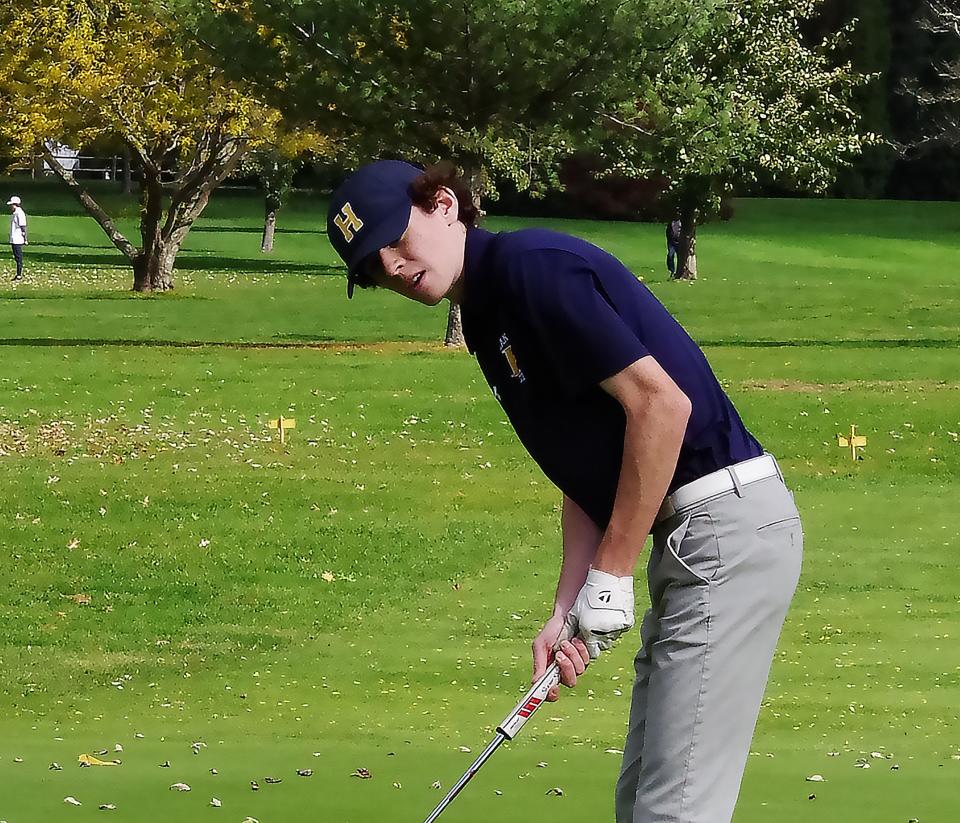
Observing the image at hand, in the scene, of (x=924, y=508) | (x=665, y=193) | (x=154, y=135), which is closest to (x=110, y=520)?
(x=924, y=508)

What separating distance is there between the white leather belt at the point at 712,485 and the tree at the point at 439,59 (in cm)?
2204

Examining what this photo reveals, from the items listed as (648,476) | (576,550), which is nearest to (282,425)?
(576,550)

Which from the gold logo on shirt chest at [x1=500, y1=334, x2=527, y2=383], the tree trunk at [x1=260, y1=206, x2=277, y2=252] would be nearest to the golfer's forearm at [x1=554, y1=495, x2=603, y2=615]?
the gold logo on shirt chest at [x1=500, y1=334, x2=527, y2=383]

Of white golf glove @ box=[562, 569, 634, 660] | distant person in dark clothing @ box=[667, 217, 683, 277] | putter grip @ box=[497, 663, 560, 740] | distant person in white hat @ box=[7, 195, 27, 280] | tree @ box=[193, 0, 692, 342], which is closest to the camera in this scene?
white golf glove @ box=[562, 569, 634, 660]

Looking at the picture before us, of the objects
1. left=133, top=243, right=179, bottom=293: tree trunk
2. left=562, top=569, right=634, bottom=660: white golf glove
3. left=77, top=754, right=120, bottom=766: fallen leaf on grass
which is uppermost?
left=562, top=569, right=634, bottom=660: white golf glove

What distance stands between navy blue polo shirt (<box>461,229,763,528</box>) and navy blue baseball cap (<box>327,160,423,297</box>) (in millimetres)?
178

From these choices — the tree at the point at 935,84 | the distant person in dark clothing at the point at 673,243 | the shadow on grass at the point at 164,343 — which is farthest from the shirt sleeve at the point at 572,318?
the tree at the point at 935,84

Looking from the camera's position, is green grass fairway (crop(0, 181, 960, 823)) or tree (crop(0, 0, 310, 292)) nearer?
green grass fairway (crop(0, 181, 960, 823))

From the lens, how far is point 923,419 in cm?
1944

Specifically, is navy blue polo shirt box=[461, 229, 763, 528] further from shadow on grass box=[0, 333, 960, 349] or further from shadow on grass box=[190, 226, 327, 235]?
shadow on grass box=[190, 226, 327, 235]

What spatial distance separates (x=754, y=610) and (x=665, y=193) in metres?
43.0

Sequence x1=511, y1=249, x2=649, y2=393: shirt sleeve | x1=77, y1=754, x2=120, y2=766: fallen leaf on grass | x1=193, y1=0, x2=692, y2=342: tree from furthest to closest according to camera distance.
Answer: x1=193, y1=0, x2=692, y2=342: tree, x1=77, y1=754, x2=120, y2=766: fallen leaf on grass, x1=511, y1=249, x2=649, y2=393: shirt sleeve

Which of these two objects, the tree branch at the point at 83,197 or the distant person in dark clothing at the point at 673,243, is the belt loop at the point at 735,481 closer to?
the tree branch at the point at 83,197

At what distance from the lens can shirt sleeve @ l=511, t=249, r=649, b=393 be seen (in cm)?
368
